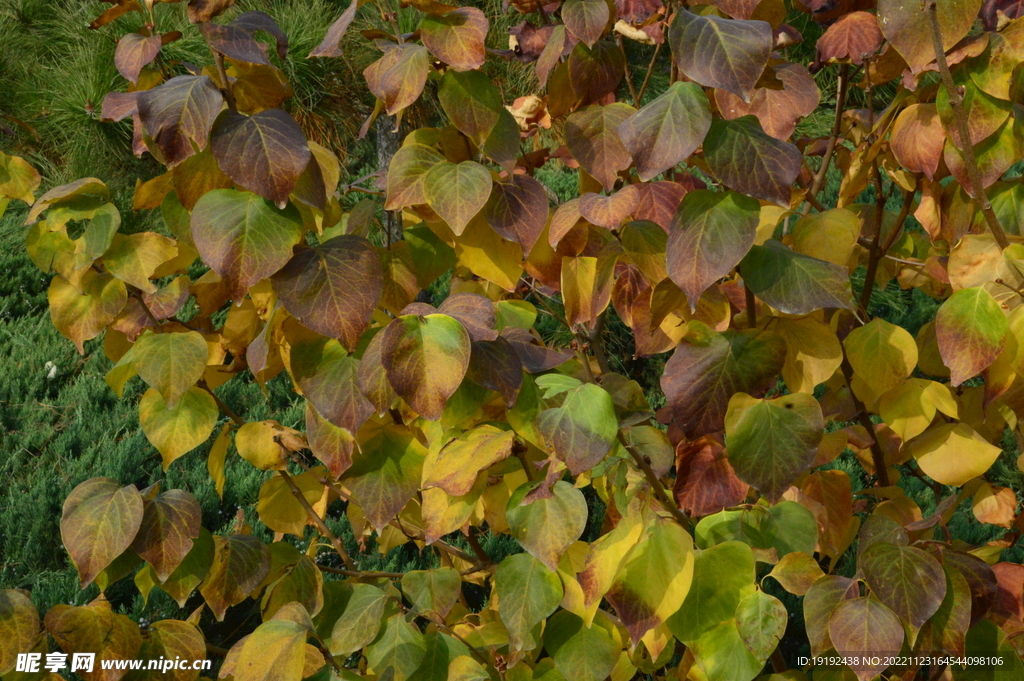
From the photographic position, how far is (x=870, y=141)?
1184 mm

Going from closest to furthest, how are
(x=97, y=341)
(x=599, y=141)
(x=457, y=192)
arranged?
(x=457, y=192) → (x=599, y=141) → (x=97, y=341)

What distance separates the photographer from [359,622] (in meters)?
0.99

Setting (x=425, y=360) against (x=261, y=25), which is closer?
(x=425, y=360)

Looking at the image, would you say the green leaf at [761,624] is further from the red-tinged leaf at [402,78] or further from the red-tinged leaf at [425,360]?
the red-tinged leaf at [402,78]

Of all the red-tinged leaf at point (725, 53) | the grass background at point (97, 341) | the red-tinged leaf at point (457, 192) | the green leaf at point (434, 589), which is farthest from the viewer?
the grass background at point (97, 341)

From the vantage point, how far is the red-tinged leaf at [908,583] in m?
0.80

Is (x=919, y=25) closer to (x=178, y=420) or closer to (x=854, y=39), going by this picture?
Result: (x=854, y=39)

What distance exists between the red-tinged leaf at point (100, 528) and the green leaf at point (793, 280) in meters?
0.67

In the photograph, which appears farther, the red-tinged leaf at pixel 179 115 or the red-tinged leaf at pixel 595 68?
the red-tinged leaf at pixel 595 68

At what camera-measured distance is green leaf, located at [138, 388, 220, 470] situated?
1.06 meters

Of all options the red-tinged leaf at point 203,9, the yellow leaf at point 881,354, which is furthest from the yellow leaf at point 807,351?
the red-tinged leaf at point 203,9

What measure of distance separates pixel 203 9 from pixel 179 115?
135mm

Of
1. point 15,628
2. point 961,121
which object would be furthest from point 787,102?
point 15,628

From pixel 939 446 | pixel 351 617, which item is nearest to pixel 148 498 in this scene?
pixel 351 617
